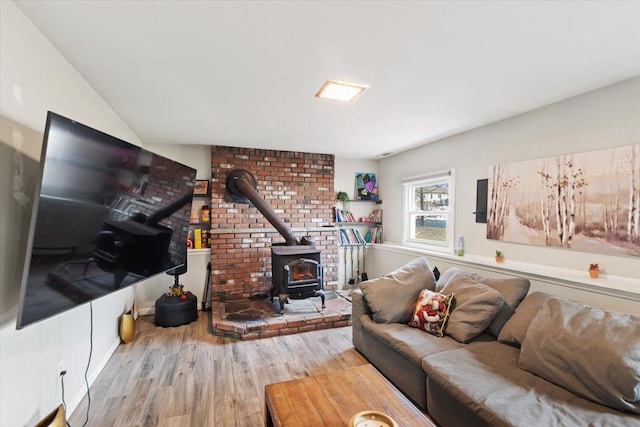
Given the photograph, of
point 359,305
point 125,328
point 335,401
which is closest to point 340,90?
point 359,305

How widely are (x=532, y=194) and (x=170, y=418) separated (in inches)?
135

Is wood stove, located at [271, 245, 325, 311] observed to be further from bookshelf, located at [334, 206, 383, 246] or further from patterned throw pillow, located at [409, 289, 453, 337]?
patterned throw pillow, located at [409, 289, 453, 337]

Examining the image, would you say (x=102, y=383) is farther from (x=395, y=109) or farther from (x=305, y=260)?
(x=395, y=109)

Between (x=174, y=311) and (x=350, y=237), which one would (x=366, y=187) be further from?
(x=174, y=311)

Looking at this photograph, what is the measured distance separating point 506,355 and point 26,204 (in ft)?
9.61

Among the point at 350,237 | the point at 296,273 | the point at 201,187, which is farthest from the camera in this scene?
the point at 350,237

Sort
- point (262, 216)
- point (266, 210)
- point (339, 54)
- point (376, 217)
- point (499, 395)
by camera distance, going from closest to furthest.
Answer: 1. point (499, 395)
2. point (339, 54)
3. point (266, 210)
4. point (262, 216)
5. point (376, 217)

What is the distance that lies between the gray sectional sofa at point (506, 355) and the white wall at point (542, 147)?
57cm

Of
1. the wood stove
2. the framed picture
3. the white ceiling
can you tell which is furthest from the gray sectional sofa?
the framed picture

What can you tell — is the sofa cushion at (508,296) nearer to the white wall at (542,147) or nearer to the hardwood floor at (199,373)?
the white wall at (542,147)

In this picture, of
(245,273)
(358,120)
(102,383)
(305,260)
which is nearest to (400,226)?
(305,260)

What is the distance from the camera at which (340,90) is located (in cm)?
221

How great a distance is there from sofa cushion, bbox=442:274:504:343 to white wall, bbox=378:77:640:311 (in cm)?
65

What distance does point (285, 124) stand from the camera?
3.04 meters
